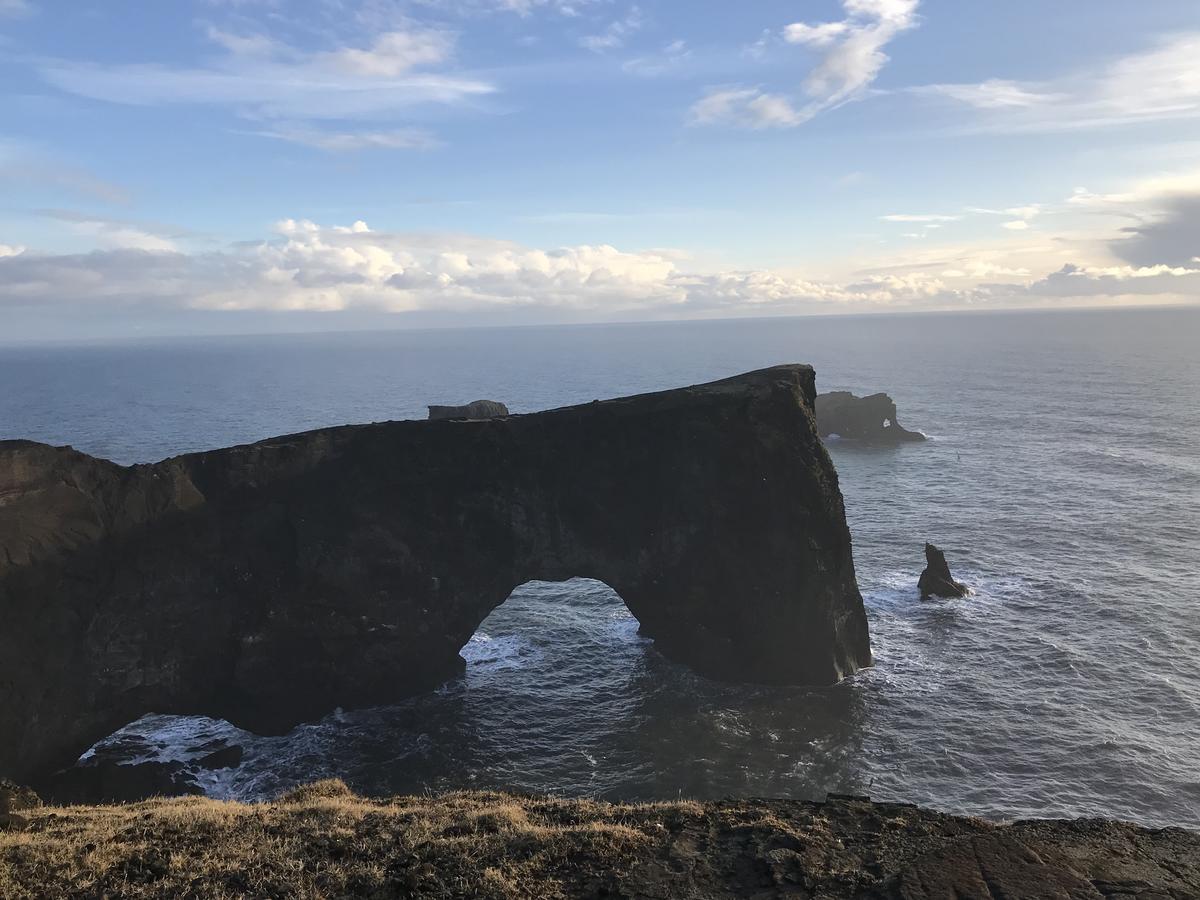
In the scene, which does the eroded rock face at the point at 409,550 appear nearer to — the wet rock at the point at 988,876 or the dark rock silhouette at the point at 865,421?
the wet rock at the point at 988,876

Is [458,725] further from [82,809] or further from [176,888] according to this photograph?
[176,888]

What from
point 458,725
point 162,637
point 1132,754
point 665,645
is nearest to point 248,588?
point 162,637

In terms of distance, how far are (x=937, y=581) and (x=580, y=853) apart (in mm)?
38615

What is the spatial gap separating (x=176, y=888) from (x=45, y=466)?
24508mm

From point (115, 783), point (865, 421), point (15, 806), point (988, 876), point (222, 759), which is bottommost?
point (222, 759)

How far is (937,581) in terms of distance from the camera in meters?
47.1

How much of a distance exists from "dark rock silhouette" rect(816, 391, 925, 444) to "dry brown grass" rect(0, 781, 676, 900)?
293 ft

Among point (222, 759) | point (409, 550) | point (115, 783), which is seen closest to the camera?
point (115, 783)

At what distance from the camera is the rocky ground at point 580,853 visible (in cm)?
1448

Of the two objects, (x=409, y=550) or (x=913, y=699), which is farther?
(x=409, y=550)

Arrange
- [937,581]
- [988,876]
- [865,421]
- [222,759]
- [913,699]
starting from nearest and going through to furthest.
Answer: [988,876]
[222,759]
[913,699]
[937,581]
[865,421]

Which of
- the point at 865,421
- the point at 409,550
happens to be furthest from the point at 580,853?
the point at 865,421

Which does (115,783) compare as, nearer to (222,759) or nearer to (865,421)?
(222,759)

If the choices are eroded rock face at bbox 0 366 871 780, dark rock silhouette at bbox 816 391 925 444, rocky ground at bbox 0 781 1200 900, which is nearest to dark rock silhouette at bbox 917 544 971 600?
eroded rock face at bbox 0 366 871 780
